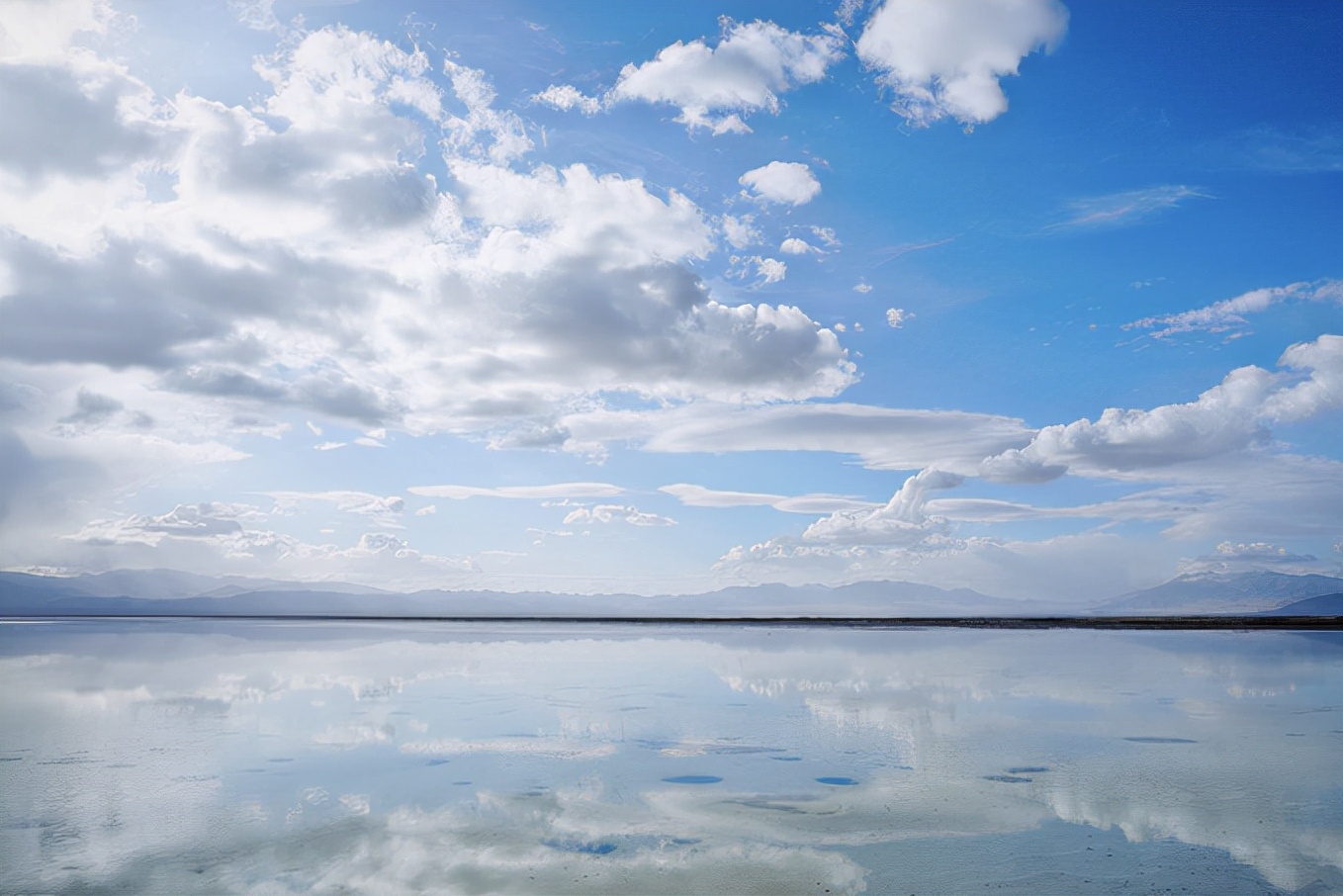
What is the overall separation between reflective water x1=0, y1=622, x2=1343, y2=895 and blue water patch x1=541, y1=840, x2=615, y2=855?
7cm

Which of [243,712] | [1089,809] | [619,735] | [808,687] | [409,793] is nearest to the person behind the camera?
[1089,809]

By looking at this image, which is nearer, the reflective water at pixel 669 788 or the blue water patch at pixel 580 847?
the reflective water at pixel 669 788

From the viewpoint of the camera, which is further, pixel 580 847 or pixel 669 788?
pixel 669 788

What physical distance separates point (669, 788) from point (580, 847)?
3642mm

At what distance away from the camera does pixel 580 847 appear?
12.6 metres

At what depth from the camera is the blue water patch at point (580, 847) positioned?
40.5 ft

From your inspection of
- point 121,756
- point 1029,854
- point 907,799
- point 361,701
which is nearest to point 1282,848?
point 1029,854

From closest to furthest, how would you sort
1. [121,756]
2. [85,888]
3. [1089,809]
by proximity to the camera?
[85,888]
[1089,809]
[121,756]

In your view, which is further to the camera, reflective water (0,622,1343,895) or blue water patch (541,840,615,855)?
blue water patch (541,840,615,855)

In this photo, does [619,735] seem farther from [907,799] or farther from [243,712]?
[243,712]

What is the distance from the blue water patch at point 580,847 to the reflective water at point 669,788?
0.07m

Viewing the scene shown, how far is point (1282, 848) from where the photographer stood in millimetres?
12633

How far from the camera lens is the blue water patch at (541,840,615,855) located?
12.4 meters

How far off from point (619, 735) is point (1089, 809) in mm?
11006
